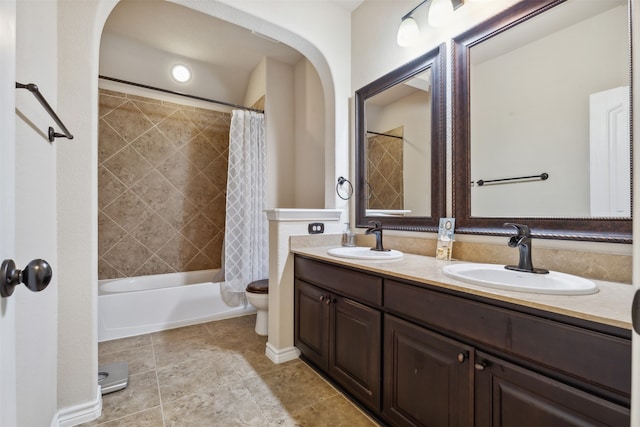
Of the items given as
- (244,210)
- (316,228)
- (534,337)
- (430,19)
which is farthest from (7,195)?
(244,210)

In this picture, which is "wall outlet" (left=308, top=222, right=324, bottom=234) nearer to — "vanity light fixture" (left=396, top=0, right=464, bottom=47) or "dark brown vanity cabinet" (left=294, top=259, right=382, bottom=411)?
"dark brown vanity cabinet" (left=294, top=259, right=382, bottom=411)

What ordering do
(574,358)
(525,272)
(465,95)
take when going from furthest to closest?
1. (465,95)
2. (525,272)
3. (574,358)

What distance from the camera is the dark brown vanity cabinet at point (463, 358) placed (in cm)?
76

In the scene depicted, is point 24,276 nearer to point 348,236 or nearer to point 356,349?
point 356,349

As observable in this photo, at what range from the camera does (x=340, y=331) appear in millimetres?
1635

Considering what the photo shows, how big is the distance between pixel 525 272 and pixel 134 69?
3.72m

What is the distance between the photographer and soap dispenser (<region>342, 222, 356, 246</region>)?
2.23m

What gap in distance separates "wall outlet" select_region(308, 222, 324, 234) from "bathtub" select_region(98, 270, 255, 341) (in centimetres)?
131

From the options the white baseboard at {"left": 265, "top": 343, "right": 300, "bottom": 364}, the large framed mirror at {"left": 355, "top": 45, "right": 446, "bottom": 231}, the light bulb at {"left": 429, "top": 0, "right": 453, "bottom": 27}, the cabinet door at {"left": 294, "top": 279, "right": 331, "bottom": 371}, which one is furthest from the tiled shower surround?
the light bulb at {"left": 429, "top": 0, "right": 453, "bottom": 27}

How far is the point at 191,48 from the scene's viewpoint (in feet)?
10.0

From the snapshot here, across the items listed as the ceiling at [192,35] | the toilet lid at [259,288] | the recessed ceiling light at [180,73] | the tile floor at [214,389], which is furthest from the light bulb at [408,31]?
the recessed ceiling light at [180,73]

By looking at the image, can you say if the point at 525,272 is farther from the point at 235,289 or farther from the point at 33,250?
the point at 235,289

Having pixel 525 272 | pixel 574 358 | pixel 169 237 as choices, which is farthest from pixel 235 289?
pixel 574 358

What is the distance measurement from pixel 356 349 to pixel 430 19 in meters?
1.86
